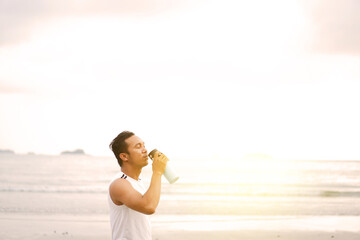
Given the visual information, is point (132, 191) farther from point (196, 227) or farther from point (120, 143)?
point (196, 227)

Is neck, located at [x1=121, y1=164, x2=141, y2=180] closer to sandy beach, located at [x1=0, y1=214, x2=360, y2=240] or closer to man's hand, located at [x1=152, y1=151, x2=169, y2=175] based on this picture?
man's hand, located at [x1=152, y1=151, x2=169, y2=175]

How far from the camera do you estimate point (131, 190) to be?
9.90ft

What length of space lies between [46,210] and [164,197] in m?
6.57

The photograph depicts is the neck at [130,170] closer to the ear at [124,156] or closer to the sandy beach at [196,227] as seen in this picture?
the ear at [124,156]

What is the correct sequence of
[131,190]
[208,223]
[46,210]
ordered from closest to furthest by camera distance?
[131,190]
[208,223]
[46,210]

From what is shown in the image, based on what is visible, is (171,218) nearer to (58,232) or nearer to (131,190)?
(58,232)

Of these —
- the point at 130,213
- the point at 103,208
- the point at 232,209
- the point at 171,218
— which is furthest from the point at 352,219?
the point at 130,213

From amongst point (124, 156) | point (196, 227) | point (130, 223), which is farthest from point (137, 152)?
point (196, 227)

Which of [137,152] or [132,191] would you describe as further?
[137,152]

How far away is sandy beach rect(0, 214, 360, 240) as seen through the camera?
10898 millimetres

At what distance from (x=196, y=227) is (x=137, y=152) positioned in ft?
31.3

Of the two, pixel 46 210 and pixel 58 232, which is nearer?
pixel 58 232

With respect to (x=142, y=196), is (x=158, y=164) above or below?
above

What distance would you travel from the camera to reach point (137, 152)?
123 inches
